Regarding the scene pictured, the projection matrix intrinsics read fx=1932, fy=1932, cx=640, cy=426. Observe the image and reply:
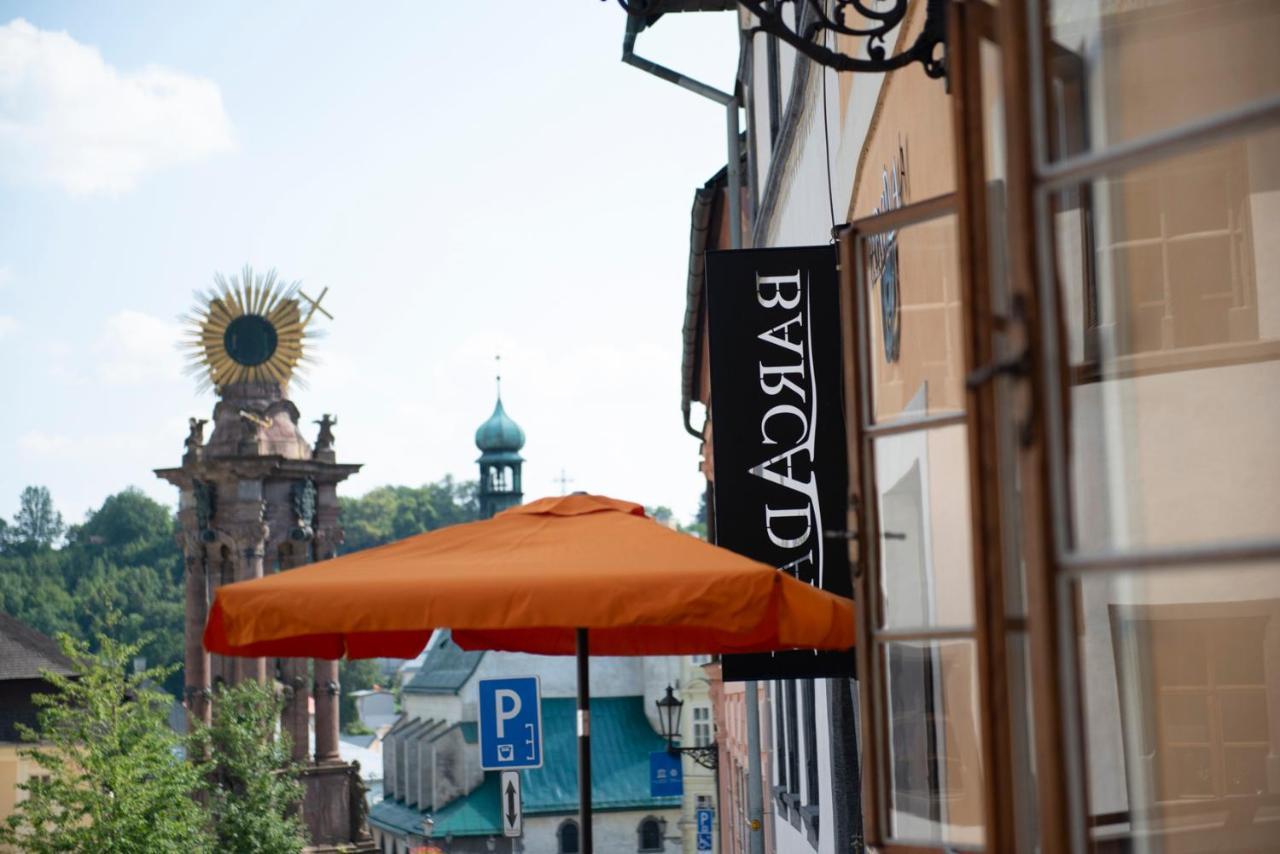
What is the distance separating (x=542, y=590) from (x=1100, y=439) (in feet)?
7.45

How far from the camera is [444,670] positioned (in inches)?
3406

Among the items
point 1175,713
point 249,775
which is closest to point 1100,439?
point 1175,713

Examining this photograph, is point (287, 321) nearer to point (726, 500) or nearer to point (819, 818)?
point (819, 818)

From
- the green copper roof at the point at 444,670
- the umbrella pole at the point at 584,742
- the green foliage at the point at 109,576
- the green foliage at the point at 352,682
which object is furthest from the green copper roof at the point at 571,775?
the umbrella pole at the point at 584,742

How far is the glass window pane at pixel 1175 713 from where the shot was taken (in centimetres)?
411

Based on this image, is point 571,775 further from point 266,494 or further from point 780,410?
point 780,410

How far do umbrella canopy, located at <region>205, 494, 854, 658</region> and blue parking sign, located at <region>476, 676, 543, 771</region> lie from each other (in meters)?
9.24

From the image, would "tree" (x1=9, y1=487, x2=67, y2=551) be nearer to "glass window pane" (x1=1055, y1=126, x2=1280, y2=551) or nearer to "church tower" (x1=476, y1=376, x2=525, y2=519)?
→ "church tower" (x1=476, y1=376, x2=525, y2=519)

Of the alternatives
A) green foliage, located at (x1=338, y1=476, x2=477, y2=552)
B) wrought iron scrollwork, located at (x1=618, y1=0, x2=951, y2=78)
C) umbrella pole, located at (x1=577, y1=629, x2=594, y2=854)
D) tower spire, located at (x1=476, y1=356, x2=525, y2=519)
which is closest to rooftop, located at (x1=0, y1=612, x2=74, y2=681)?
umbrella pole, located at (x1=577, y1=629, x2=594, y2=854)

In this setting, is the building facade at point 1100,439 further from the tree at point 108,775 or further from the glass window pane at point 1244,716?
the tree at point 108,775

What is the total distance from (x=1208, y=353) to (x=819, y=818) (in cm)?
839

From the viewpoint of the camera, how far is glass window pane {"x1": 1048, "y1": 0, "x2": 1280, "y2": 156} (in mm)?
3648

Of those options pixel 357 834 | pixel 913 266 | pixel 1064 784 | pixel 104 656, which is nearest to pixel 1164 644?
pixel 1064 784

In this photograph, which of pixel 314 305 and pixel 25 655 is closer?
pixel 25 655
